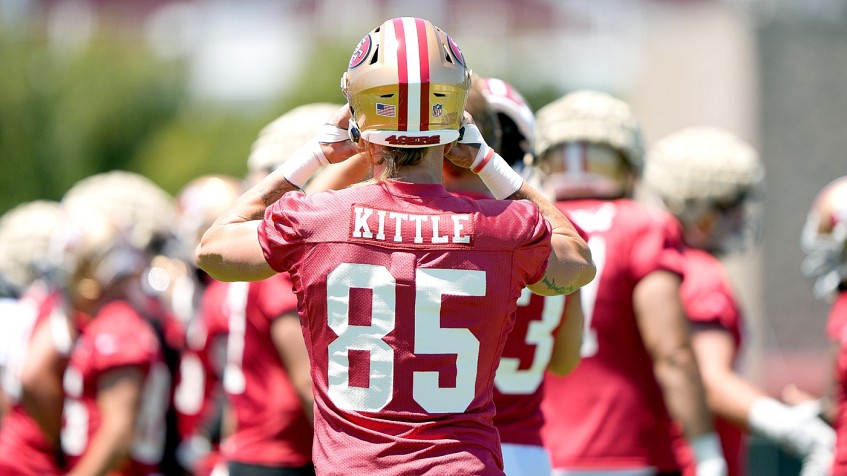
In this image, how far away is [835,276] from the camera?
Answer: 545 cm

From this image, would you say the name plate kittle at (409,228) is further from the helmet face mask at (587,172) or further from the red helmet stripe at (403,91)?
the helmet face mask at (587,172)

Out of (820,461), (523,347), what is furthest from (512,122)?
(820,461)

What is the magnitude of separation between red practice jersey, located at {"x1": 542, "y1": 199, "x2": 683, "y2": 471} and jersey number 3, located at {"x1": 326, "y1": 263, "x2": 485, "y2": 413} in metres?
1.89

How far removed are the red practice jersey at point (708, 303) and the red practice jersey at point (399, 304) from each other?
246 centimetres

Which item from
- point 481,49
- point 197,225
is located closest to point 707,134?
point 197,225

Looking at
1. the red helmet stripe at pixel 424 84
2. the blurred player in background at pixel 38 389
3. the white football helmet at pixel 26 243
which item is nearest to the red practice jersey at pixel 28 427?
the blurred player in background at pixel 38 389

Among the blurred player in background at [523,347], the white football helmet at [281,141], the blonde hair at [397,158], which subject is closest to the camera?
the blonde hair at [397,158]

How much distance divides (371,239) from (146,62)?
35.0 m

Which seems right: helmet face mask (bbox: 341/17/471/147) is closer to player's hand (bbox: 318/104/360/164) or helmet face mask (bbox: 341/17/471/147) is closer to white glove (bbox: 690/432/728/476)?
player's hand (bbox: 318/104/360/164)

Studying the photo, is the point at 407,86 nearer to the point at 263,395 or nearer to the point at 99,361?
the point at 263,395

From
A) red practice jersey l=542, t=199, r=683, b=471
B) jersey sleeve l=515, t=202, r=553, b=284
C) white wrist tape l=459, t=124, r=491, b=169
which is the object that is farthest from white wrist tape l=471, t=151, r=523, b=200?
red practice jersey l=542, t=199, r=683, b=471

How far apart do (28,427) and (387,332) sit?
3176 millimetres

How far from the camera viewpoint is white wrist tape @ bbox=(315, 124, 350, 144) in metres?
3.61

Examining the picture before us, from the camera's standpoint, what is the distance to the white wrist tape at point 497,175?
11.7 ft
